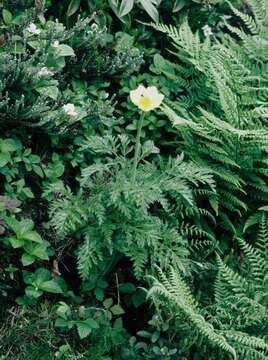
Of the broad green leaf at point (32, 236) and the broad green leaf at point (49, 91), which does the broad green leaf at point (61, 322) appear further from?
the broad green leaf at point (49, 91)

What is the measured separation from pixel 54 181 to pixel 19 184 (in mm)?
183

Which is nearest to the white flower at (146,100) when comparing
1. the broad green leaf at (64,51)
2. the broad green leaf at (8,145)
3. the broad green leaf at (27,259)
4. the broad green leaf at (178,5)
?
the broad green leaf at (64,51)

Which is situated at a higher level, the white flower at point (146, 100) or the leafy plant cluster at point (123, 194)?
the white flower at point (146, 100)

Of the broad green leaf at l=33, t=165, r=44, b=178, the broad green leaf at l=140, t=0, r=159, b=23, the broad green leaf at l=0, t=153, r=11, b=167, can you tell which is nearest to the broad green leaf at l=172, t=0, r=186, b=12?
the broad green leaf at l=140, t=0, r=159, b=23

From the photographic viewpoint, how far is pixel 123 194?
2.78 meters

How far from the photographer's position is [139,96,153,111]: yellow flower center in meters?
2.68

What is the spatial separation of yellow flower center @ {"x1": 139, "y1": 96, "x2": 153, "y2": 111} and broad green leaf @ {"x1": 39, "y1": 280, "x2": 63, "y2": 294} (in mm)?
908

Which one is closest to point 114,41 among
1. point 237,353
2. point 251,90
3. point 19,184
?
point 251,90

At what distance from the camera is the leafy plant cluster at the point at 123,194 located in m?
→ 2.78

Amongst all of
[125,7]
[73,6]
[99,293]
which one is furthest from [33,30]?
[99,293]

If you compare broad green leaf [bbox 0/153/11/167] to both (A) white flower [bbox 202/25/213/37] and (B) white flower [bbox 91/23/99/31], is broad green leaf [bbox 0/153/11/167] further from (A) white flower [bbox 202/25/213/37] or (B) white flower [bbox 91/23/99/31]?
(A) white flower [bbox 202/25/213/37]

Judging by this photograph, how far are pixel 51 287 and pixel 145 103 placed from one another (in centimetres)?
94

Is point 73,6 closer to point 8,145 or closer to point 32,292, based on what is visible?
point 8,145

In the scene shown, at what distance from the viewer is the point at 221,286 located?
2.92 metres
